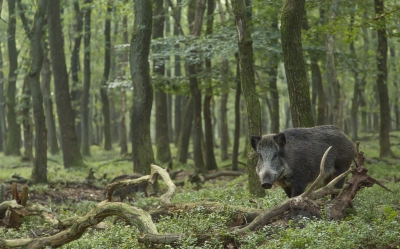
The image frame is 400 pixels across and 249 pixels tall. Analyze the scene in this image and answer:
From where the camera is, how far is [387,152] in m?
22.3

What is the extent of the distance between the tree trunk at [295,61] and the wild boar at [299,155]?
1.25 metres

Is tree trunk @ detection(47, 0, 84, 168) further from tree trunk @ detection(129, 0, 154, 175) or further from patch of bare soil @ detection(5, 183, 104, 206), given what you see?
tree trunk @ detection(129, 0, 154, 175)

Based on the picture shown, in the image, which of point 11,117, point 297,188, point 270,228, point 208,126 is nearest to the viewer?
point 270,228

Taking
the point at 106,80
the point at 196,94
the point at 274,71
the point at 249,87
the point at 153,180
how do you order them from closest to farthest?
the point at 153,180 → the point at 249,87 → the point at 196,94 → the point at 274,71 → the point at 106,80

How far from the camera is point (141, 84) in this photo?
1577cm

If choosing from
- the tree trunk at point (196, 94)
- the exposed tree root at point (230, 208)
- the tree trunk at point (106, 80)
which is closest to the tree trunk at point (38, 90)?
the tree trunk at point (196, 94)

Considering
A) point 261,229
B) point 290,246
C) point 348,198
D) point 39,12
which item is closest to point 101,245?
point 261,229

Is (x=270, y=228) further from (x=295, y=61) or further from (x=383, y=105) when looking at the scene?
(x=383, y=105)

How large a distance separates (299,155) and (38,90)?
9.61 m

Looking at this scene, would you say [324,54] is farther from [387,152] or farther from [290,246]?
[290,246]

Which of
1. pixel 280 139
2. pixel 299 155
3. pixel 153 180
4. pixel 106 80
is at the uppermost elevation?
pixel 106 80

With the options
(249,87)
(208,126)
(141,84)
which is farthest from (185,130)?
(249,87)

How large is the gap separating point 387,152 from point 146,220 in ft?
54.9

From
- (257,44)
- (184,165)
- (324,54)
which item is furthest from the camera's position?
(184,165)
